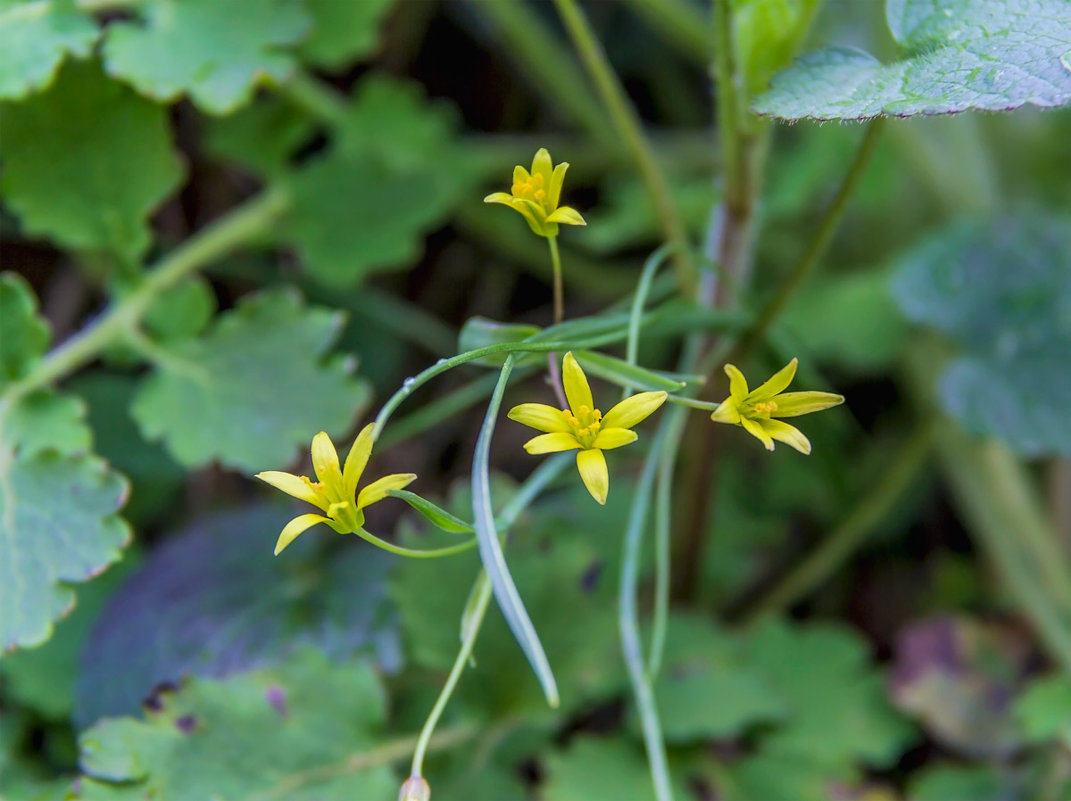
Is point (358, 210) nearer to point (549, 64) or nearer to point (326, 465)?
point (549, 64)

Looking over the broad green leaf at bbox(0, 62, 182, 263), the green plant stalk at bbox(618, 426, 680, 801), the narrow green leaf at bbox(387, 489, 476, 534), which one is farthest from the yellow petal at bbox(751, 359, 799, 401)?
the broad green leaf at bbox(0, 62, 182, 263)

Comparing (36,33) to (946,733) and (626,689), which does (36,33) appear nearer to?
(626,689)

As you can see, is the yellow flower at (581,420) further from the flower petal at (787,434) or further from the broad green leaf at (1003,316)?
the broad green leaf at (1003,316)

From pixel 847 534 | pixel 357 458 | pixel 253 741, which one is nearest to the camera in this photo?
pixel 357 458

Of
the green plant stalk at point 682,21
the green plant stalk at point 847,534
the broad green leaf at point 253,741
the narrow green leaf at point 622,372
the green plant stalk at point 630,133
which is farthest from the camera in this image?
the green plant stalk at point 682,21

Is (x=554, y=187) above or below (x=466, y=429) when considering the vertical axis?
above

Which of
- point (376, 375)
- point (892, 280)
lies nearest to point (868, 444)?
point (892, 280)

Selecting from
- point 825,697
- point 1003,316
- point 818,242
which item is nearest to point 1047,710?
point 825,697

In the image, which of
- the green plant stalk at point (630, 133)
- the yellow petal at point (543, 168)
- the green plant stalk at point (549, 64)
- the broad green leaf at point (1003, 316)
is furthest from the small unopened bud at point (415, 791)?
the green plant stalk at point (549, 64)
